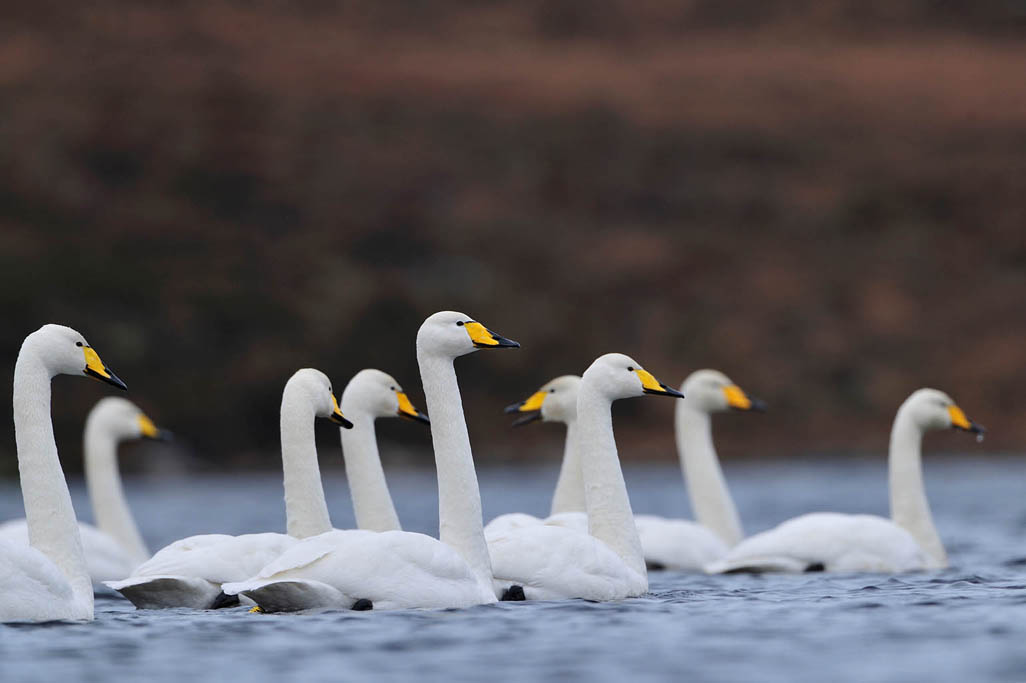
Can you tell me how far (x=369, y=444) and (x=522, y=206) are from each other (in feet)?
191

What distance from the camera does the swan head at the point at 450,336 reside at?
1254cm

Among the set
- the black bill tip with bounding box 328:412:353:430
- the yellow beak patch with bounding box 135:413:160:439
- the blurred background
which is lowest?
the black bill tip with bounding box 328:412:353:430

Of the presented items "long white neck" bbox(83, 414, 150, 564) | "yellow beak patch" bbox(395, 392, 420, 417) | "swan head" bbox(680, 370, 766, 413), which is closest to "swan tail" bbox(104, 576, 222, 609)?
"yellow beak patch" bbox(395, 392, 420, 417)

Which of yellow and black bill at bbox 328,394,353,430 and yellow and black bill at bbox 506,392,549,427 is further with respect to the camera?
yellow and black bill at bbox 506,392,549,427

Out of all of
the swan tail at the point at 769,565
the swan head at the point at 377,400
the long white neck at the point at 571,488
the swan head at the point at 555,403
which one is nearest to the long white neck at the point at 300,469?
the swan head at the point at 377,400

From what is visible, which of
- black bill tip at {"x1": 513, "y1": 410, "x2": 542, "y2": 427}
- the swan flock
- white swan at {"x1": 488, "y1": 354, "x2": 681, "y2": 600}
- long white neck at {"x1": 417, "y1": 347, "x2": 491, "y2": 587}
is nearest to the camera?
the swan flock

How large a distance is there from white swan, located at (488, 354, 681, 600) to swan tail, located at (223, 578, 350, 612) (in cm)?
149

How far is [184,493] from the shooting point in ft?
133

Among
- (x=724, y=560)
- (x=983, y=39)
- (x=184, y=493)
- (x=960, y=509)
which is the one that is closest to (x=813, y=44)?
(x=983, y=39)

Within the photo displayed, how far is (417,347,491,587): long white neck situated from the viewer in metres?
12.3

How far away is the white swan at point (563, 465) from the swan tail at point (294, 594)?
9.63 ft

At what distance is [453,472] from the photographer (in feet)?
41.0

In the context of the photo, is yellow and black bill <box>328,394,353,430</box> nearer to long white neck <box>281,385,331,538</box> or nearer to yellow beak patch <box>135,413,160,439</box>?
long white neck <box>281,385,331,538</box>

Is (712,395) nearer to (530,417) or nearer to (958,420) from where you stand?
(958,420)
